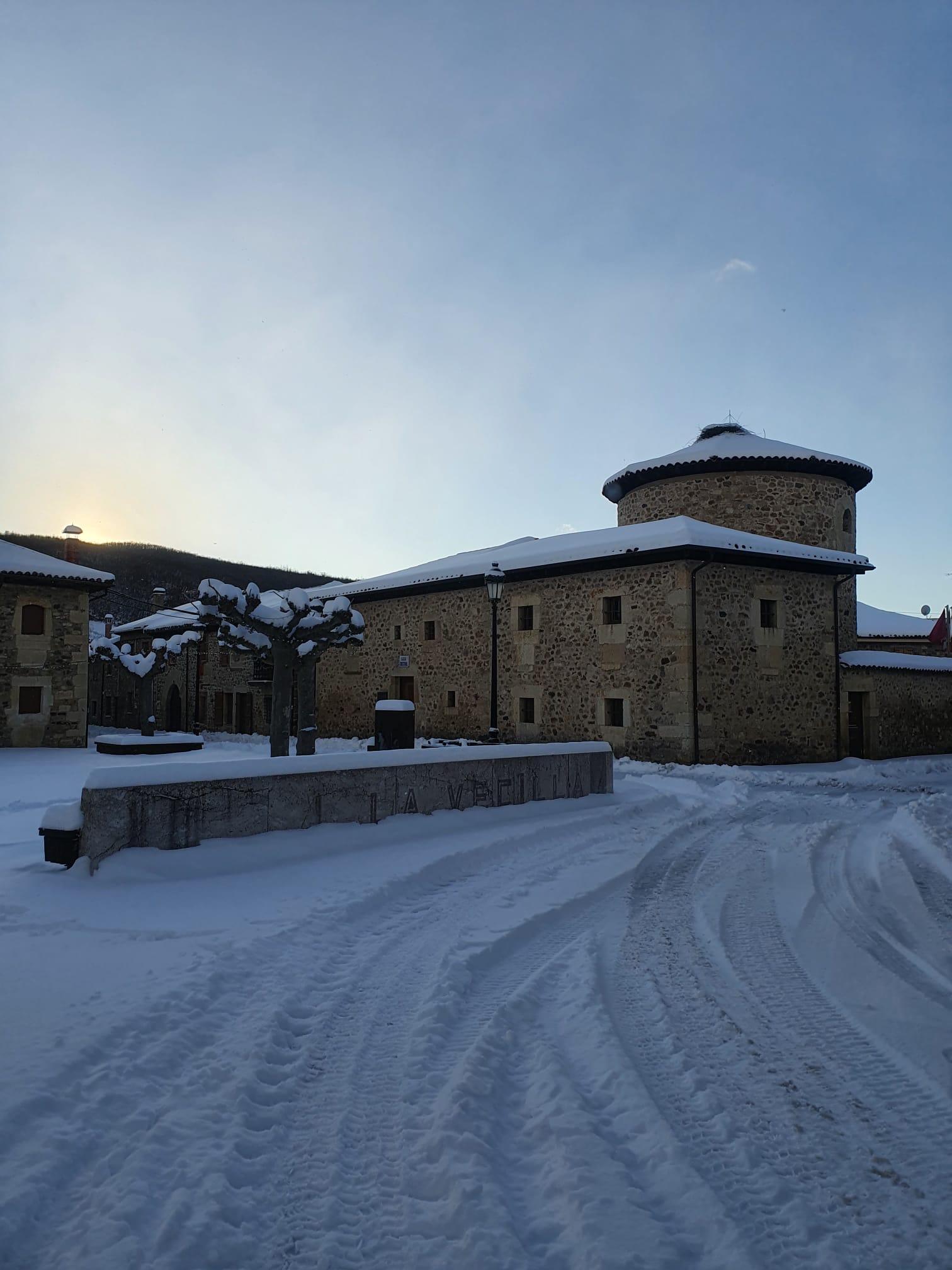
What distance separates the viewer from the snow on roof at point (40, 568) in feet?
66.9

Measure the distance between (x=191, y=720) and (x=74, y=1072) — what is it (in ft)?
103

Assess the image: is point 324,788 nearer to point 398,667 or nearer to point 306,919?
point 306,919

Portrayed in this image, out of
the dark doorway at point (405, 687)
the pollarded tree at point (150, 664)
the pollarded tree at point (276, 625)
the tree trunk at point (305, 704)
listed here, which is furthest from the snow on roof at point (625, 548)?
the pollarded tree at point (150, 664)

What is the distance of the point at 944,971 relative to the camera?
180 inches

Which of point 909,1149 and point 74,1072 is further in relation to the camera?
point 74,1072

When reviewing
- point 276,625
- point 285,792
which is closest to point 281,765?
point 285,792

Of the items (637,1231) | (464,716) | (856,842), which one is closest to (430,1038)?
(637,1231)

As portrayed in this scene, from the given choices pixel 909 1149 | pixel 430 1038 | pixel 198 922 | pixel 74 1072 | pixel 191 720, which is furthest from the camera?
pixel 191 720

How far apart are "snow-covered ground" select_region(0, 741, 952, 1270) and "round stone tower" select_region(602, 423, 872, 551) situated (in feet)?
57.2

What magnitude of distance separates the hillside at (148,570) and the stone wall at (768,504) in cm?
5920

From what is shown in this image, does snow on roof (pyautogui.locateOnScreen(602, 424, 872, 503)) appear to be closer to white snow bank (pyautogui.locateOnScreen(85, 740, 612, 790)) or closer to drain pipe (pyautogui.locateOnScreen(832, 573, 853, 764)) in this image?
drain pipe (pyautogui.locateOnScreen(832, 573, 853, 764))

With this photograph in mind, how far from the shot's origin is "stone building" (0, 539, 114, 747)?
20609mm

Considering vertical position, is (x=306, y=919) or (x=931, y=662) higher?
(x=931, y=662)

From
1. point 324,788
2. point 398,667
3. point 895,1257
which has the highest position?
point 398,667
